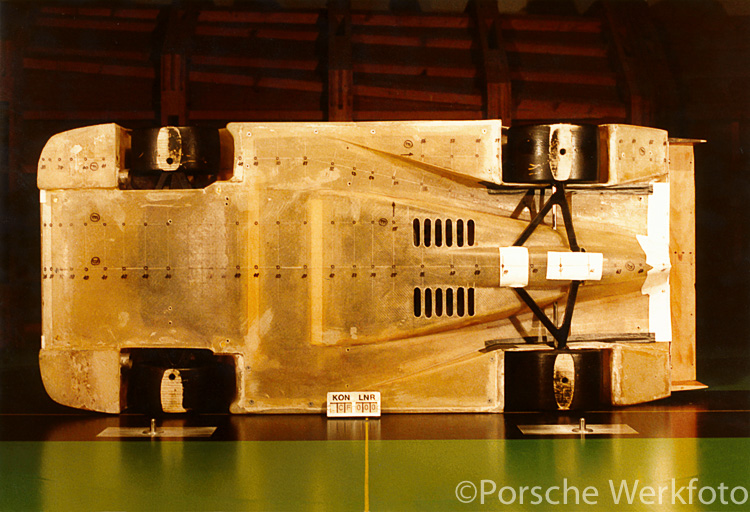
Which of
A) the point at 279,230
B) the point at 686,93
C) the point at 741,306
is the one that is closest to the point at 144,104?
the point at 279,230

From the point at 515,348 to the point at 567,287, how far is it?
609 millimetres

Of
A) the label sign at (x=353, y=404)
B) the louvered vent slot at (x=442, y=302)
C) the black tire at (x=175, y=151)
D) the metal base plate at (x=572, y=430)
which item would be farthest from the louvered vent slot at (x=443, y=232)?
the black tire at (x=175, y=151)

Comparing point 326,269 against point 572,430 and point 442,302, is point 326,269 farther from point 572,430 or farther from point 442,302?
point 572,430

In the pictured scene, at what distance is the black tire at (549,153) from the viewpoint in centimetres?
446

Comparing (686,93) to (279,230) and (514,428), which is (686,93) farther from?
(279,230)

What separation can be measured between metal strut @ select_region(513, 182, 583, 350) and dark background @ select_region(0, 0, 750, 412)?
1.30 metres

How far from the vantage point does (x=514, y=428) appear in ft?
13.8

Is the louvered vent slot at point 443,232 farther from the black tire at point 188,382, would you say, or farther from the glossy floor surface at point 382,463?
the black tire at point 188,382

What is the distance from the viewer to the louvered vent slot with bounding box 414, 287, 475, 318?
4551 mm

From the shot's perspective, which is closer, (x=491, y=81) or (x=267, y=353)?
(x=267, y=353)

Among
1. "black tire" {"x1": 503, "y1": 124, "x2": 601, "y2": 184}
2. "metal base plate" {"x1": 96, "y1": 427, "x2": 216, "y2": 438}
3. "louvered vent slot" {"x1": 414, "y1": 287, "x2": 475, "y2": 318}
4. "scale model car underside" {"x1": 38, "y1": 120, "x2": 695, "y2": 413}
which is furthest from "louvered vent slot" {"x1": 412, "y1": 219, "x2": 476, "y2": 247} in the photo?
"metal base plate" {"x1": 96, "y1": 427, "x2": 216, "y2": 438}

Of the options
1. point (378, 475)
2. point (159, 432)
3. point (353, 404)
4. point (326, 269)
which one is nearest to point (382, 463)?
point (378, 475)

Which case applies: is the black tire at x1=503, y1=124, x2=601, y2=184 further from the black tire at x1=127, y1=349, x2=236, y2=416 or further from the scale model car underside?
the black tire at x1=127, y1=349, x2=236, y2=416

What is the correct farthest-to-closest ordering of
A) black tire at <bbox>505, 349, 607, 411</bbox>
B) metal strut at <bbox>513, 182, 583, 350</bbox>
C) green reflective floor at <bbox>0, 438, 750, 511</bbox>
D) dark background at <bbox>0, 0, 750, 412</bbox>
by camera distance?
dark background at <bbox>0, 0, 750, 412</bbox> < metal strut at <bbox>513, 182, 583, 350</bbox> < black tire at <bbox>505, 349, 607, 411</bbox> < green reflective floor at <bbox>0, 438, 750, 511</bbox>
